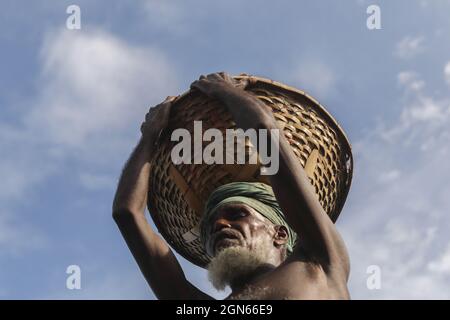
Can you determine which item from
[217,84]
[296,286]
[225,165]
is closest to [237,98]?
[217,84]

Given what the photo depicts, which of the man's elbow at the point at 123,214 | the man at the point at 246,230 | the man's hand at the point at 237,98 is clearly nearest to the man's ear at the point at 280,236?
the man at the point at 246,230

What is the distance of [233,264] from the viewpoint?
392 centimetres

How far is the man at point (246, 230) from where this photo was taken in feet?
12.0

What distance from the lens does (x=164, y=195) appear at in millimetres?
4438

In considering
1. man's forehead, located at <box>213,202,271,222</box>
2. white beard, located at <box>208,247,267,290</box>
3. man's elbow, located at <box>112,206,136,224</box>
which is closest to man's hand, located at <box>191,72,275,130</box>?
man's forehead, located at <box>213,202,271,222</box>

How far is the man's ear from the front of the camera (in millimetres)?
4193

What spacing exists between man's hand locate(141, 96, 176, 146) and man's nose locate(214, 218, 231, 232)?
0.55 metres

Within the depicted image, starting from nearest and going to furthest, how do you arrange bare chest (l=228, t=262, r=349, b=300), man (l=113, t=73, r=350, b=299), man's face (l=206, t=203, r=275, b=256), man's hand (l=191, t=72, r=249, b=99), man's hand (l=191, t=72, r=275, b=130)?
1. bare chest (l=228, t=262, r=349, b=300)
2. man (l=113, t=73, r=350, b=299)
3. man's hand (l=191, t=72, r=275, b=130)
4. man's face (l=206, t=203, r=275, b=256)
5. man's hand (l=191, t=72, r=249, b=99)

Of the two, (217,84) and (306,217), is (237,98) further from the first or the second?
(306,217)

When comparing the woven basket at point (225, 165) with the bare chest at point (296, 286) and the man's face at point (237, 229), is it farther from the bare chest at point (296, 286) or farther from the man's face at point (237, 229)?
the bare chest at point (296, 286)

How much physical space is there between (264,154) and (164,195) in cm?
78

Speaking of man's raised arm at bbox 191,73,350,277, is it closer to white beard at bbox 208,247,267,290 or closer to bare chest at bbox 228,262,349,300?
bare chest at bbox 228,262,349,300
